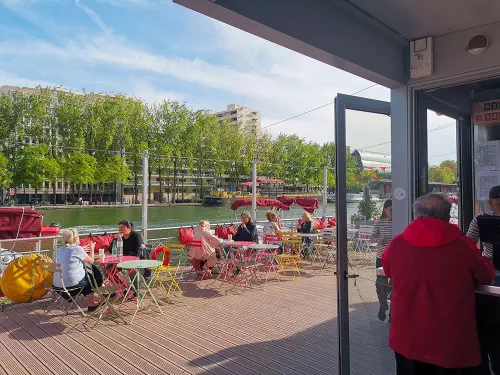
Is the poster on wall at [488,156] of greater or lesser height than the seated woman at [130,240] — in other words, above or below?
above

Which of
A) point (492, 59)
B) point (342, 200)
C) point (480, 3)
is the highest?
point (480, 3)

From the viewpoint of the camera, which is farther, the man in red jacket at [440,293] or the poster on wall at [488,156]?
the poster on wall at [488,156]

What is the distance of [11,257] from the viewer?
6.92m

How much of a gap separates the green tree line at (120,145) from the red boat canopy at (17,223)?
30.2 metres

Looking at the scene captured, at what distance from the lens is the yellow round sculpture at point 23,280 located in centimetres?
559

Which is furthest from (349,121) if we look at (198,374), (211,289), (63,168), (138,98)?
(138,98)

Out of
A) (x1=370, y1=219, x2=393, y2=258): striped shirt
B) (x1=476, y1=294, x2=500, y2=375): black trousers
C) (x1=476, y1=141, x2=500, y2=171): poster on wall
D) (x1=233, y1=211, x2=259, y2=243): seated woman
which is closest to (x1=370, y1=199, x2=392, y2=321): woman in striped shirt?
(x1=370, y1=219, x2=393, y2=258): striped shirt

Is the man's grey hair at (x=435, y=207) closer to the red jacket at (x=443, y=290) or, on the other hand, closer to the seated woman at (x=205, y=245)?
the red jacket at (x=443, y=290)

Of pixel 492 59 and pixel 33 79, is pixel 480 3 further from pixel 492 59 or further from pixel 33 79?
pixel 33 79

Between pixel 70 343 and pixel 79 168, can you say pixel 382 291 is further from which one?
pixel 79 168

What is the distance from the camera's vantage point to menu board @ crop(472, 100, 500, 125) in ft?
12.5

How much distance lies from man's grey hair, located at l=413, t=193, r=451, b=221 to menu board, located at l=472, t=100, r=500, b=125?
2.31m

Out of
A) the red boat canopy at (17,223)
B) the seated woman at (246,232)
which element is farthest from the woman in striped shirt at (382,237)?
the red boat canopy at (17,223)

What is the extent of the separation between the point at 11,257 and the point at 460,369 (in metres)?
7.07
